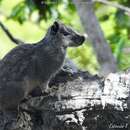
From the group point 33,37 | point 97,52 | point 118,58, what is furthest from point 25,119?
point 33,37

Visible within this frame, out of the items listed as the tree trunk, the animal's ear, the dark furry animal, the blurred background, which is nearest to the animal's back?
the dark furry animal

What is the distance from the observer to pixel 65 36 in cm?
555

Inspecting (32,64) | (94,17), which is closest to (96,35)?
(94,17)

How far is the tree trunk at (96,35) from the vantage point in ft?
27.1

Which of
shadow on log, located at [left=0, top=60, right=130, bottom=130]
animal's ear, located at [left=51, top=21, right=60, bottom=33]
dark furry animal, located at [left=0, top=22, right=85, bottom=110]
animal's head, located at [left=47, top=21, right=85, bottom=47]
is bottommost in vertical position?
shadow on log, located at [left=0, top=60, right=130, bottom=130]

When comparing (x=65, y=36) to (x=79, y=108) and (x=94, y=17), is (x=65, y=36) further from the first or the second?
(x=94, y=17)

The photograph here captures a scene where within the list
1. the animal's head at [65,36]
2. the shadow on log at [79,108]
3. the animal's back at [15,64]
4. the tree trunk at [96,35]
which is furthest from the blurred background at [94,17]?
the shadow on log at [79,108]

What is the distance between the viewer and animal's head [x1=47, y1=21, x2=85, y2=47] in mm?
5548

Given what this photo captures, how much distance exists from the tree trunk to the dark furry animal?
8.79ft

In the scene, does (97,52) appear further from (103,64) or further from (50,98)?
(50,98)

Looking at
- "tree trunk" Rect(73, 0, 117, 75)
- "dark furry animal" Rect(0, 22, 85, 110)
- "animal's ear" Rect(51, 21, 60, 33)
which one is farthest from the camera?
"tree trunk" Rect(73, 0, 117, 75)

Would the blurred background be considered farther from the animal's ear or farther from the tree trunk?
the animal's ear

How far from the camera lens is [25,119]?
4977mm

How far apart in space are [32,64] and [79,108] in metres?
0.74
